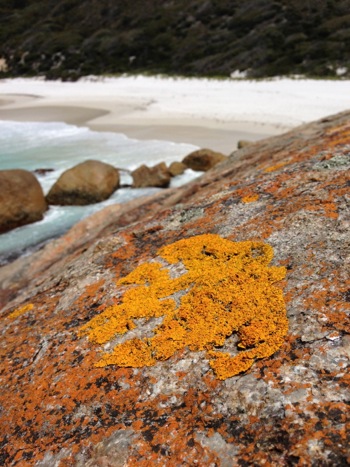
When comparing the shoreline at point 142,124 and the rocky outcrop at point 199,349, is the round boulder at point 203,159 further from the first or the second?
the rocky outcrop at point 199,349

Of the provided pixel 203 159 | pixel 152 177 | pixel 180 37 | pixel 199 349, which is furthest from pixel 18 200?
pixel 180 37

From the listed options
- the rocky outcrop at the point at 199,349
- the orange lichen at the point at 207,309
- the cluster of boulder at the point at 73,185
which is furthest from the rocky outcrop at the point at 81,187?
the orange lichen at the point at 207,309

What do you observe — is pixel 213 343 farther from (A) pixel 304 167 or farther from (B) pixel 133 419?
(A) pixel 304 167

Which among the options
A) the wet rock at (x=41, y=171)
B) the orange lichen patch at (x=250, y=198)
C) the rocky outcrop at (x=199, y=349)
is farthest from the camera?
the wet rock at (x=41, y=171)

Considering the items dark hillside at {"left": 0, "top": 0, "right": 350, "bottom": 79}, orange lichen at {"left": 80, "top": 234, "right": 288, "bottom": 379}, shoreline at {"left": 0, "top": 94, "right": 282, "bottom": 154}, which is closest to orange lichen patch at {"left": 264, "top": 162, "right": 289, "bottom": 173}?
orange lichen at {"left": 80, "top": 234, "right": 288, "bottom": 379}

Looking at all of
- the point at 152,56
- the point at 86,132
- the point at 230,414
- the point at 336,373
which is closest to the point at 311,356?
the point at 336,373

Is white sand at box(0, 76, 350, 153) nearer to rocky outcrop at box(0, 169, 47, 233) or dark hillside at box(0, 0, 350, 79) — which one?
dark hillside at box(0, 0, 350, 79)
